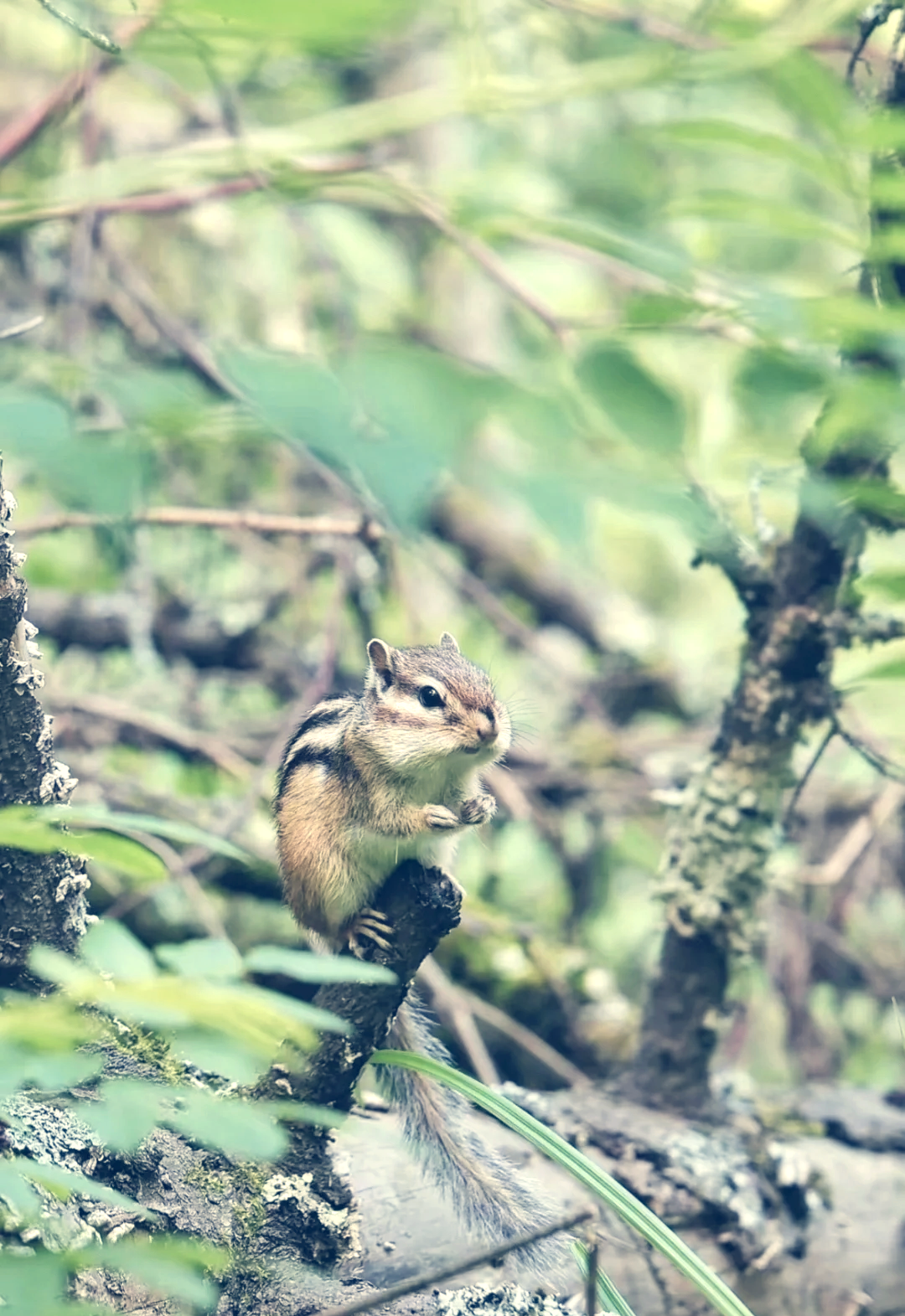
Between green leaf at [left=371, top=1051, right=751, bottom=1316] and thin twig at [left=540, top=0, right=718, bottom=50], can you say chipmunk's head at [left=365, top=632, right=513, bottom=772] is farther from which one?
thin twig at [left=540, top=0, right=718, bottom=50]

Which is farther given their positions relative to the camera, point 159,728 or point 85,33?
point 159,728

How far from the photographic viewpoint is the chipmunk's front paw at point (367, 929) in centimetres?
193

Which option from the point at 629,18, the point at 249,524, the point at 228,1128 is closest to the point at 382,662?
the point at 249,524

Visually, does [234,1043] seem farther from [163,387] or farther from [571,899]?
[571,899]

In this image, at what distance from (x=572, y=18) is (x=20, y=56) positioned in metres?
2.07

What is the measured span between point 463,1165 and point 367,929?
394 millimetres

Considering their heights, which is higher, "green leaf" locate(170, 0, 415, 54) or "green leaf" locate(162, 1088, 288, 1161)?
"green leaf" locate(170, 0, 415, 54)

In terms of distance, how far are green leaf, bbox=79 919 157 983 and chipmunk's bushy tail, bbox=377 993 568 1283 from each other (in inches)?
45.3

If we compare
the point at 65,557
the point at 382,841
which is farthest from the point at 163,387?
the point at 65,557

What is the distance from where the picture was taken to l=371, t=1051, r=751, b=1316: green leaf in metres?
1.45

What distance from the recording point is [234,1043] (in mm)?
886

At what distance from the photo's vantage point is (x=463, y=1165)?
1.97 m

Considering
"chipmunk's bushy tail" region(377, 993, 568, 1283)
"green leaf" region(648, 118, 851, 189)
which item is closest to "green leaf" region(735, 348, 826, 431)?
"green leaf" region(648, 118, 851, 189)

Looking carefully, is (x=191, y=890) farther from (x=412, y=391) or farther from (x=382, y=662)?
(x=412, y=391)
